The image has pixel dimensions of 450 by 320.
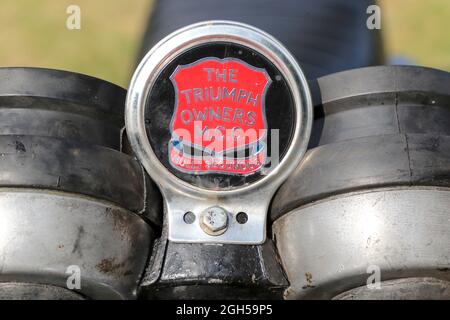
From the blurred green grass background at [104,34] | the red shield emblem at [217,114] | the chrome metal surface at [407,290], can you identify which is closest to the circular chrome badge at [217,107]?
the red shield emblem at [217,114]

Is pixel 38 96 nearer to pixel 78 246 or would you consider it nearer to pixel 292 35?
pixel 78 246

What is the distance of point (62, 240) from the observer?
28.1 inches

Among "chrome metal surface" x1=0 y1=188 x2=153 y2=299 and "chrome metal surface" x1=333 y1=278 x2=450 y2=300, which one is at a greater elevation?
"chrome metal surface" x1=0 y1=188 x2=153 y2=299

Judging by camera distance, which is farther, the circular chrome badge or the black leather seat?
the black leather seat

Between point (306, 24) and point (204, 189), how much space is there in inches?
27.3

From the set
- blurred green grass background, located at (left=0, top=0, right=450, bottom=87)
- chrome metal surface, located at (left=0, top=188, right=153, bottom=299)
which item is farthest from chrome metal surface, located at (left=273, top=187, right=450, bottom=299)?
blurred green grass background, located at (left=0, top=0, right=450, bottom=87)

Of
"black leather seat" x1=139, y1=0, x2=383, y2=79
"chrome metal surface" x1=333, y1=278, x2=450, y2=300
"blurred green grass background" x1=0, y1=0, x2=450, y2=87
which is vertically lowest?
"chrome metal surface" x1=333, y1=278, x2=450, y2=300

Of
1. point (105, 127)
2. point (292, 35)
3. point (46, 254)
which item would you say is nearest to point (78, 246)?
point (46, 254)

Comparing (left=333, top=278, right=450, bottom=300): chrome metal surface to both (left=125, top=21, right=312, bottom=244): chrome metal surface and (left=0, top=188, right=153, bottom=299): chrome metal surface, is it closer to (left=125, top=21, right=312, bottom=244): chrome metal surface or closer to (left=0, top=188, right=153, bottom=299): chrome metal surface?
(left=125, top=21, right=312, bottom=244): chrome metal surface

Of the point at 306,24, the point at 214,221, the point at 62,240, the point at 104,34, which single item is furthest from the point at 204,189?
the point at 104,34

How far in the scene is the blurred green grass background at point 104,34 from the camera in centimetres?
236

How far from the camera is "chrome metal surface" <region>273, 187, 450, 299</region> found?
2.34 ft

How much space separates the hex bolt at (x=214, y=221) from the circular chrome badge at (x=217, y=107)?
3cm

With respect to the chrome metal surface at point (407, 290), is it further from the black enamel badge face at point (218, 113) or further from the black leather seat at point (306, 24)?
the black leather seat at point (306, 24)
